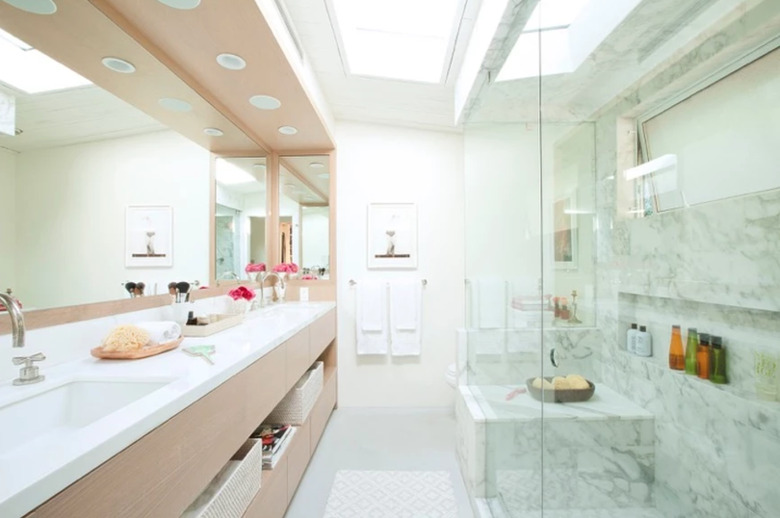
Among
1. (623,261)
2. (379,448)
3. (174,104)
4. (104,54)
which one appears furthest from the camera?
(379,448)

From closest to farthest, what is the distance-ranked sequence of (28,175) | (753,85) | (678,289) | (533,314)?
1. (28,175)
2. (753,85)
3. (678,289)
4. (533,314)

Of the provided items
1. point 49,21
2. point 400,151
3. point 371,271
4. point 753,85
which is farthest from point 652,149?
point 49,21

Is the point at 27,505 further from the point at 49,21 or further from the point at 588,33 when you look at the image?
the point at 588,33

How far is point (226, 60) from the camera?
149 cm

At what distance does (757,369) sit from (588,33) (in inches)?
63.6

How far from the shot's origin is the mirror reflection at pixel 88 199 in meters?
1.00

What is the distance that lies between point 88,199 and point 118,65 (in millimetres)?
568

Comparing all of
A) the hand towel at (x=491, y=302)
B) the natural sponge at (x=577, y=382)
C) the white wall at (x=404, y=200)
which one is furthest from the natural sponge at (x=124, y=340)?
the natural sponge at (x=577, y=382)

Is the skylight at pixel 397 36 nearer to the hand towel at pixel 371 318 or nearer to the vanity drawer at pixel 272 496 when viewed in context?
the hand towel at pixel 371 318

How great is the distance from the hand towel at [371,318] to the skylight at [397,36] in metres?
1.55

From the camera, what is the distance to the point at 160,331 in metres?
1.21

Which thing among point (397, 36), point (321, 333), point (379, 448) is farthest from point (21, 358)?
point (397, 36)

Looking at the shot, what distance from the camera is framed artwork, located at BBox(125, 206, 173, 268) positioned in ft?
4.36

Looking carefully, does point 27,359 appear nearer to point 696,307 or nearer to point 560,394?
point 560,394
